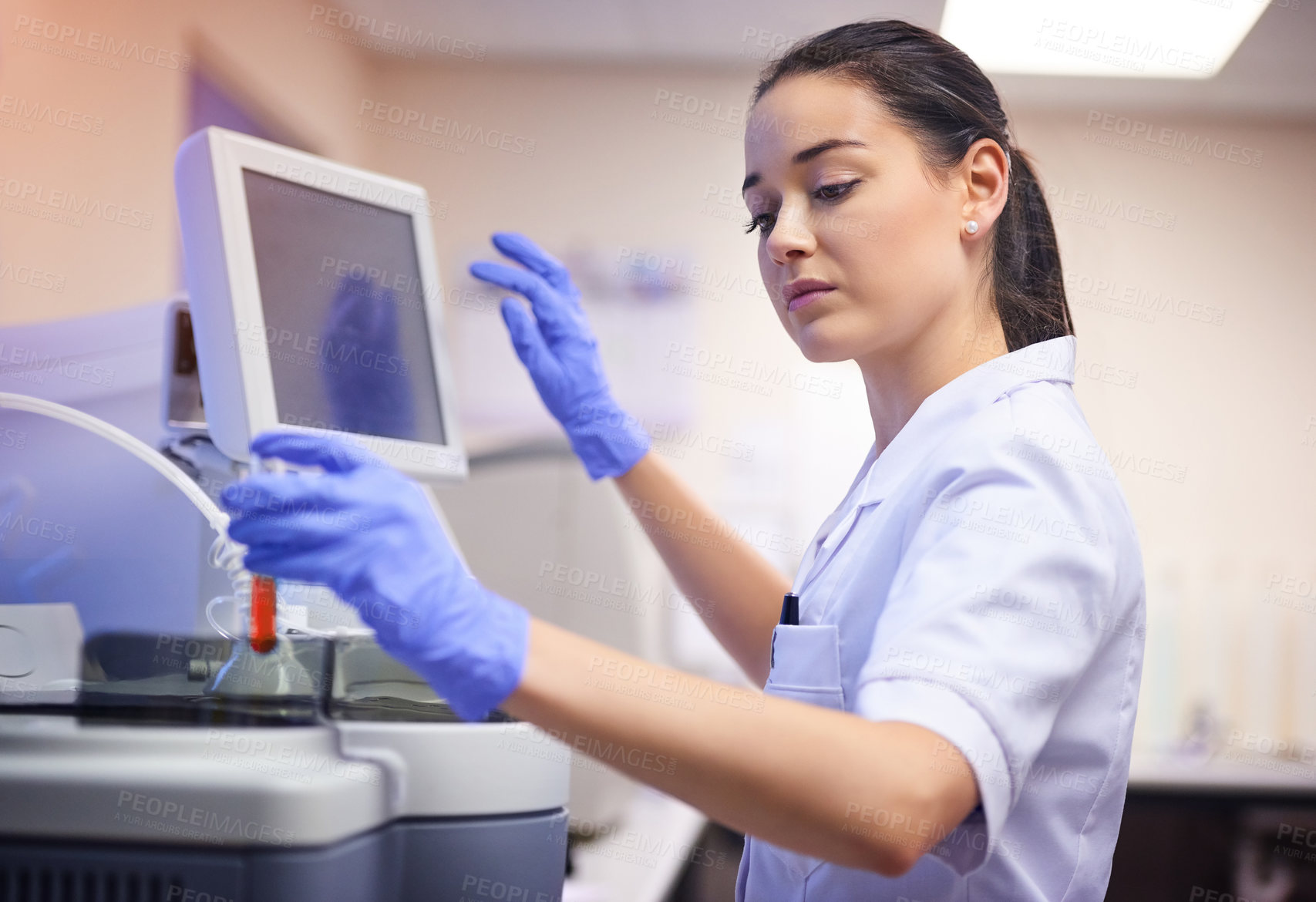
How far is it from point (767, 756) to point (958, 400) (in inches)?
18.2

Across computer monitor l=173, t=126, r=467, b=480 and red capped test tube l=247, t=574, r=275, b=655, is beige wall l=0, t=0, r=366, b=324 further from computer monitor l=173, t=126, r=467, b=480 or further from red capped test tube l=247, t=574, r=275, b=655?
red capped test tube l=247, t=574, r=275, b=655

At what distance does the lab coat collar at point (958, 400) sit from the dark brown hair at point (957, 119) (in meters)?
0.08

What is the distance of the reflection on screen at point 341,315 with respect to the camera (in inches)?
37.1

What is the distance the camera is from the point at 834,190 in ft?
3.24

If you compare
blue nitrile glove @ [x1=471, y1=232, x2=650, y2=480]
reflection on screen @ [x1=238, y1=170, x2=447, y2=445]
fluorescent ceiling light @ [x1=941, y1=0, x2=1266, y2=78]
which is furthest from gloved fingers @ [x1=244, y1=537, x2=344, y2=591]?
fluorescent ceiling light @ [x1=941, y1=0, x2=1266, y2=78]

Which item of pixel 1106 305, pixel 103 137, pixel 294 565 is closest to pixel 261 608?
pixel 294 565

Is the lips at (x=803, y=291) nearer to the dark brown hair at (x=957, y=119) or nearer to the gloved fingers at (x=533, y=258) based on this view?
the dark brown hair at (x=957, y=119)

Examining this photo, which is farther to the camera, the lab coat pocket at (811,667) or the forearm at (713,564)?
the forearm at (713,564)

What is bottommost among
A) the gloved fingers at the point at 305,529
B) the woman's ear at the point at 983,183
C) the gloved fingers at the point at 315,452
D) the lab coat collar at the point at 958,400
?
the gloved fingers at the point at 305,529

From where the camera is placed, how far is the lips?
1.00 meters

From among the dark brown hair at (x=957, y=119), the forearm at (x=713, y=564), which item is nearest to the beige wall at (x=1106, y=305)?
the forearm at (x=713, y=564)

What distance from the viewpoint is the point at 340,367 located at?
1.03 m

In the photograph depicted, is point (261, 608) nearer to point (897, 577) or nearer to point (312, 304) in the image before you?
point (312, 304)

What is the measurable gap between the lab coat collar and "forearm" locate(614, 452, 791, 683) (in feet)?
1.07
